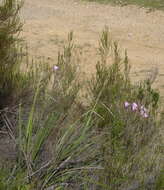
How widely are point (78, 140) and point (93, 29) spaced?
7084mm

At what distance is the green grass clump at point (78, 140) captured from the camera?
3592 mm

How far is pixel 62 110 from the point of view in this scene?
4469mm

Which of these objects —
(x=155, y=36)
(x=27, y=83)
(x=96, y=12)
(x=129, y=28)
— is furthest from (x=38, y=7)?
(x=27, y=83)

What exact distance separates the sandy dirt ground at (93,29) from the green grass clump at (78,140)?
2.53m

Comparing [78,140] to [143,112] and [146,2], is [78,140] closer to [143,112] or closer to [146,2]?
[143,112]

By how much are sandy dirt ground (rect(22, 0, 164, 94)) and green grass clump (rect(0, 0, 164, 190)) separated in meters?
2.53

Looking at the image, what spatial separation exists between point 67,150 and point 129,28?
7440mm

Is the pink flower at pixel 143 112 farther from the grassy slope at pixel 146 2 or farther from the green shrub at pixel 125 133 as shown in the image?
the grassy slope at pixel 146 2

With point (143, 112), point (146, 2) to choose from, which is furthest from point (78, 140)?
point (146, 2)

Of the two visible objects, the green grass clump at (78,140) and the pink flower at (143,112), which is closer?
the green grass clump at (78,140)

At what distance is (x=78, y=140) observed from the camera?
375 centimetres

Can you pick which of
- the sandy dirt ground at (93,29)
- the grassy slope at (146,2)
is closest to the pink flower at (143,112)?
the sandy dirt ground at (93,29)

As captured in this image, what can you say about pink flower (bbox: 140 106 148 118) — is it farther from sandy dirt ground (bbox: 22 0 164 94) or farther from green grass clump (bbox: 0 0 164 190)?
sandy dirt ground (bbox: 22 0 164 94)

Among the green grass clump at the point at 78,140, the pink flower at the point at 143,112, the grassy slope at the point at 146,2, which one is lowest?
the green grass clump at the point at 78,140
